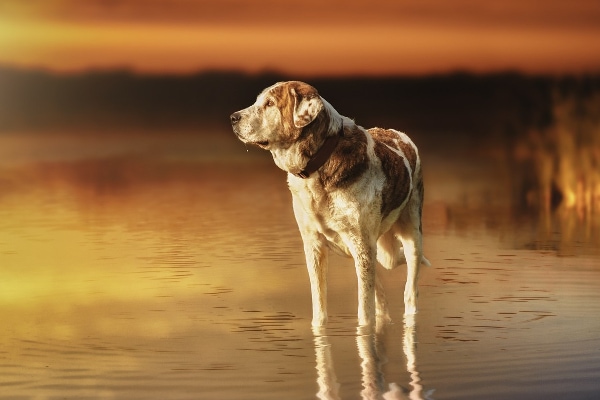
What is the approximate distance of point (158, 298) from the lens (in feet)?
47.1

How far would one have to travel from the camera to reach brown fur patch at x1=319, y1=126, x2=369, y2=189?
11.9 meters

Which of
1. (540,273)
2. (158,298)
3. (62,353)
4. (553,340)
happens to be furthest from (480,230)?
(62,353)

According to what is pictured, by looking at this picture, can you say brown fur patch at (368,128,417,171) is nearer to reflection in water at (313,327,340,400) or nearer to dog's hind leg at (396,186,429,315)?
dog's hind leg at (396,186,429,315)

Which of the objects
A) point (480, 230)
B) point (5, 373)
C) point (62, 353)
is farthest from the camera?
point (480, 230)

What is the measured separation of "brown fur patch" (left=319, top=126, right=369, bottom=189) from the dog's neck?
2.3 inches

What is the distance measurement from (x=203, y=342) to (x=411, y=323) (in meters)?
1.96

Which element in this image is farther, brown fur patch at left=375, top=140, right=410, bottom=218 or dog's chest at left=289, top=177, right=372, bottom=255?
brown fur patch at left=375, top=140, right=410, bottom=218

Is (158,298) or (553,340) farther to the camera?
(158,298)

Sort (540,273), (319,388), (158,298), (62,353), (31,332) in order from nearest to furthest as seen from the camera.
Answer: (319,388) < (62,353) < (31,332) < (158,298) < (540,273)

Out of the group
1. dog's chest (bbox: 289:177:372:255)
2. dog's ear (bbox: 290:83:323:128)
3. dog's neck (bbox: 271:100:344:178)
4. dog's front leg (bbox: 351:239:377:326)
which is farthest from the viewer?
dog's front leg (bbox: 351:239:377:326)

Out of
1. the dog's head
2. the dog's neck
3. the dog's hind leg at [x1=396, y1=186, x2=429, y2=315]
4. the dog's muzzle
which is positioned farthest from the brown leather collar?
the dog's hind leg at [x1=396, y1=186, x2=429, y2=315]

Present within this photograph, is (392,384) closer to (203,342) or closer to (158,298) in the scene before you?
(203,342)

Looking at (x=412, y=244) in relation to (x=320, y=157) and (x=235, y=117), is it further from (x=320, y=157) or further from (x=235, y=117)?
(x=235, y=117)

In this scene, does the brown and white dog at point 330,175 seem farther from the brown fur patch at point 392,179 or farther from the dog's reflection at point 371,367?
the dog's reflection at point 371,367
